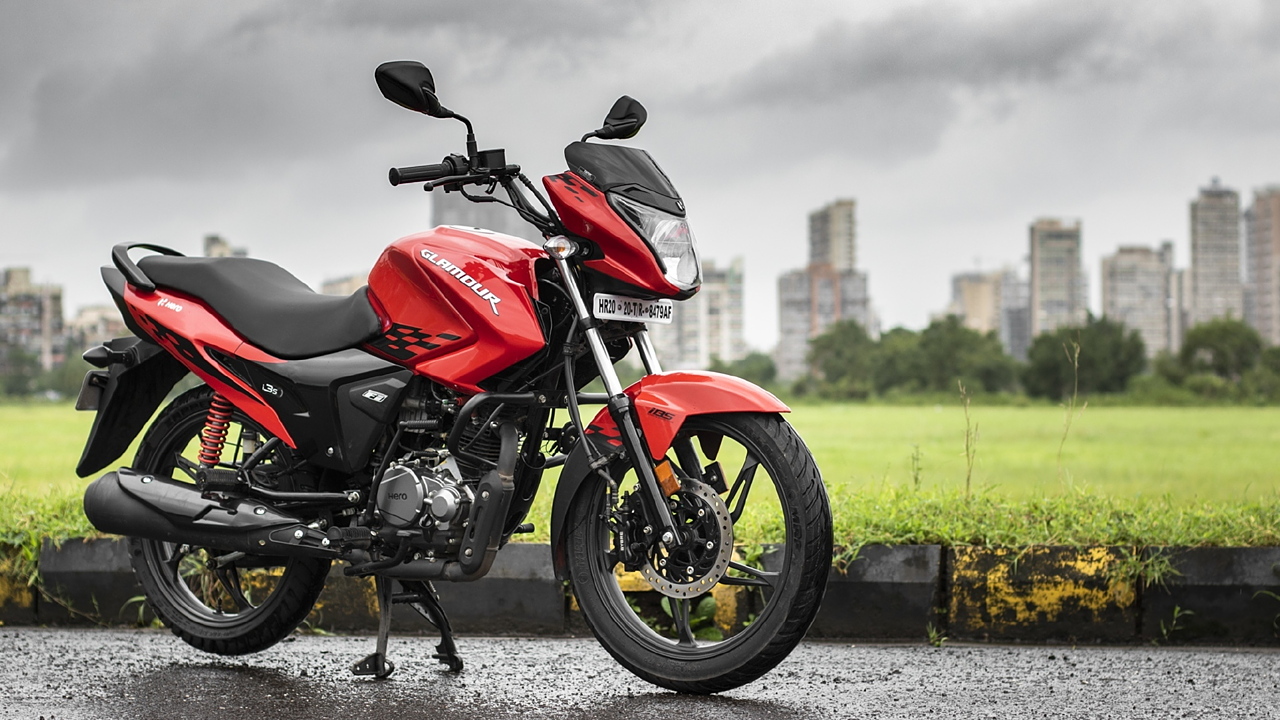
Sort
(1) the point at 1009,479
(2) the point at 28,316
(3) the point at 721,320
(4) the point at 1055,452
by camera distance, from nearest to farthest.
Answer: (1) the point at 1009,479
(4) the point at 1055,452
(2) the point at 28,316
(3) the point at 721,320

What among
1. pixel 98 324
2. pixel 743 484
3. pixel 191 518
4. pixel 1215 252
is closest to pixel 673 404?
pixel 743 484

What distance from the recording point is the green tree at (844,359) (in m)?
37.2

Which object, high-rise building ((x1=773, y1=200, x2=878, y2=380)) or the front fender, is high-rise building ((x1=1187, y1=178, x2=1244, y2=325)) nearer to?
high-rise building ((x1=773, y1=200, x2=878, y2=380))

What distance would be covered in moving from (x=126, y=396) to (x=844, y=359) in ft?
122

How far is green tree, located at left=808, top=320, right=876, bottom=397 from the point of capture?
122 feet

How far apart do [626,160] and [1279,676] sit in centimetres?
256

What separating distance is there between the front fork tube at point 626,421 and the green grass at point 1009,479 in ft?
4.07

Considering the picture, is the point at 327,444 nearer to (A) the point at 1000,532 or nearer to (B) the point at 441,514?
(B) the point at 441,514

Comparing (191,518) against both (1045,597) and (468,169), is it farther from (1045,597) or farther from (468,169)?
(1045,597)

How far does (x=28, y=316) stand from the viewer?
3309 centimetres

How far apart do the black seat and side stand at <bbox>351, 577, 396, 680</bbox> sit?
76cm

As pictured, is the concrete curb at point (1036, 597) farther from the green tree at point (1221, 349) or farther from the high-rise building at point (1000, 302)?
the high-rise building at point (1000, 302)

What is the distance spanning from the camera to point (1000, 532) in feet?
15.1

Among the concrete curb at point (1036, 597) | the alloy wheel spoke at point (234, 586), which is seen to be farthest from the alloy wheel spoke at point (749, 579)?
the alloy wheel spoke at point (234, 586)
